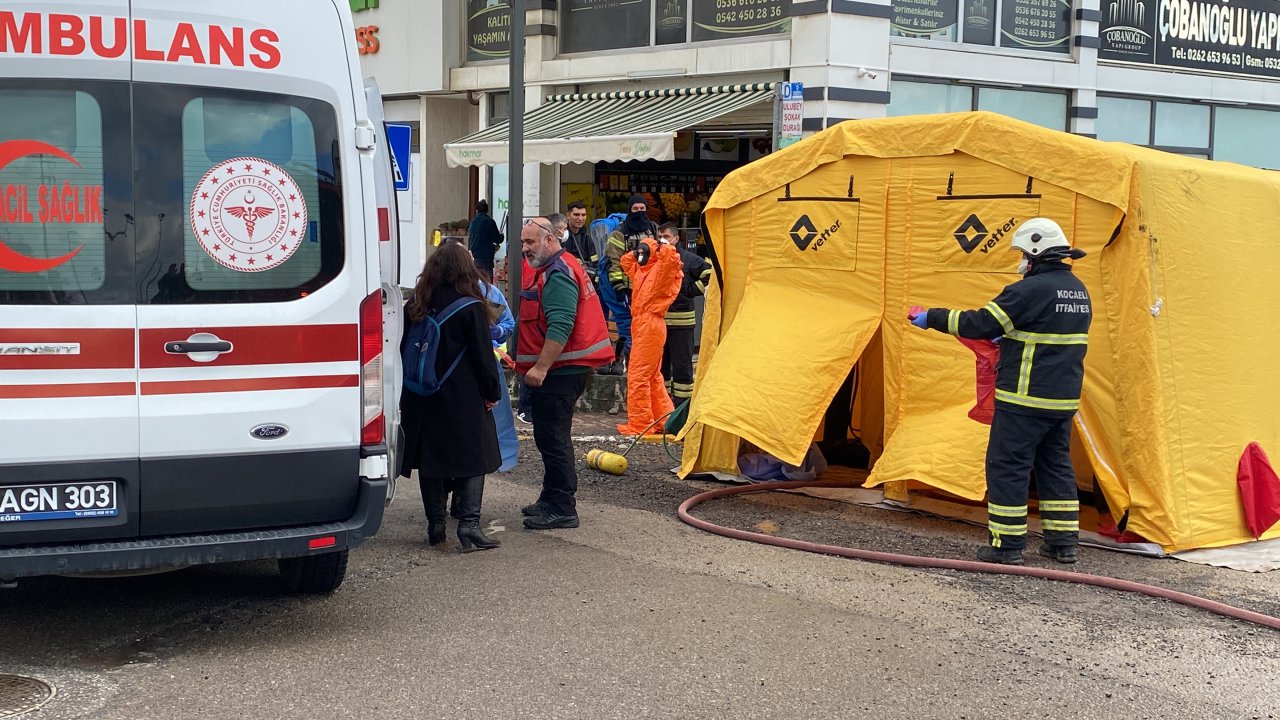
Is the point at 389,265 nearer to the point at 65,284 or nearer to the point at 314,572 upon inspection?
the point at 314,572

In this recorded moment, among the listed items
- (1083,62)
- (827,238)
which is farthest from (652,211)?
(827,238)

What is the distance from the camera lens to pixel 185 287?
491cm

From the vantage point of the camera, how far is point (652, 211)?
18234 mm

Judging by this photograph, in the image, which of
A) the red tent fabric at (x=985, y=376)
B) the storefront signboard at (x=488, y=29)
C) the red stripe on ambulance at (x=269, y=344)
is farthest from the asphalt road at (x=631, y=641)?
the storefront signboard at (x=488, y=29)

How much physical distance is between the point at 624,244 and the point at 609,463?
3.67 metres

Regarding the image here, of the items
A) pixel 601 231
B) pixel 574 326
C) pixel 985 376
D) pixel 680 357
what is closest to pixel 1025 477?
pixel 985 376

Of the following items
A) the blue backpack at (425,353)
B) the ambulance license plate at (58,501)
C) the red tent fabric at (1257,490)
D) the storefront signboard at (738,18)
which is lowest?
the red tent fabric at (1257,490)

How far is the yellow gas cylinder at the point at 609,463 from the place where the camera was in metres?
9.11

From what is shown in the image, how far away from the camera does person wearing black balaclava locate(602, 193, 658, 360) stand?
39.9 ft

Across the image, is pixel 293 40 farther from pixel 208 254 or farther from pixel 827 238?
pixel 827 238

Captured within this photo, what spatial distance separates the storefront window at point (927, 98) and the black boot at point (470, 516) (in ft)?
34.4

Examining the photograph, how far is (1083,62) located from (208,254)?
1501 cm

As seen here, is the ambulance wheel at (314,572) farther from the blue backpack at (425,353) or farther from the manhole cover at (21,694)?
the manhole cover at (21,694)

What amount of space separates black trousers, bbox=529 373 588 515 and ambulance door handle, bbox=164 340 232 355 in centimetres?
262
